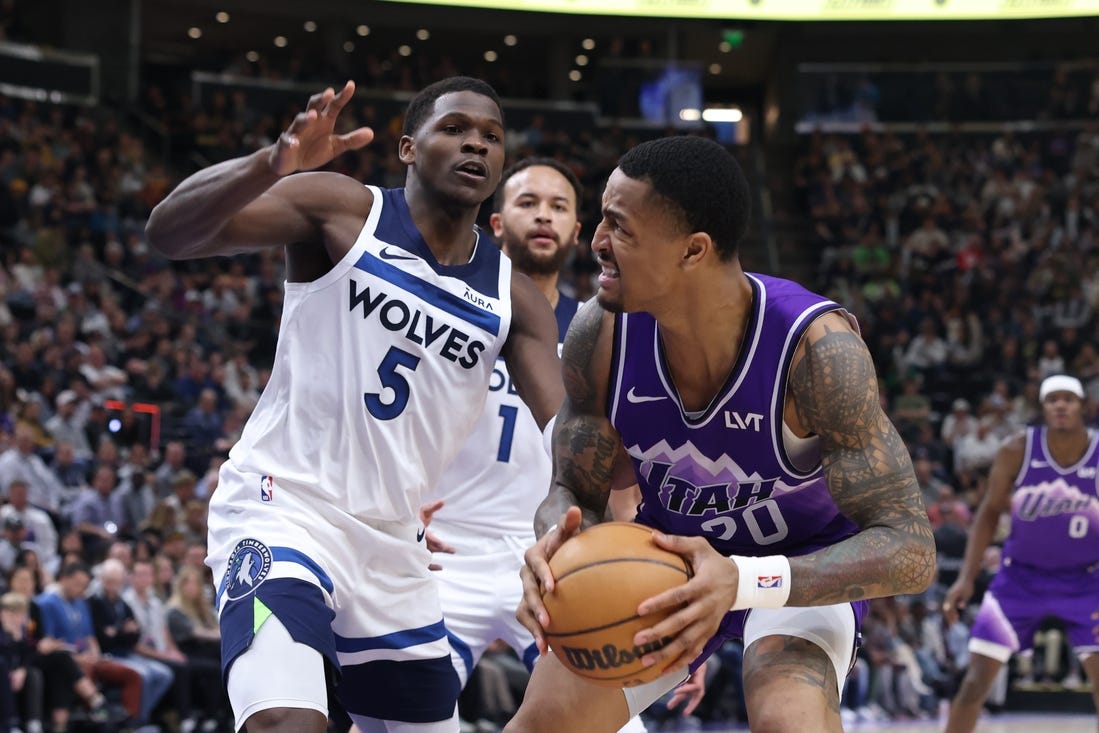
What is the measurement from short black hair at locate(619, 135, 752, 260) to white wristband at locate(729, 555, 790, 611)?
2.87 feet

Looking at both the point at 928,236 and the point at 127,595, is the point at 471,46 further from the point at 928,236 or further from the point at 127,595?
the point at 127,595

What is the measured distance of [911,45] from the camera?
90.8 feet

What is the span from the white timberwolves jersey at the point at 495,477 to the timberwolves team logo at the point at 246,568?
5.78 feet

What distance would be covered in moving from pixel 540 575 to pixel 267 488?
41.8 inches

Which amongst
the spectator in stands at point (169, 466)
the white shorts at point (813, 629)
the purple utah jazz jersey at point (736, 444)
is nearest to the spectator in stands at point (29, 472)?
the spectator in stands at point (169, 466)

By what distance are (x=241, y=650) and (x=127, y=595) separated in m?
7.03

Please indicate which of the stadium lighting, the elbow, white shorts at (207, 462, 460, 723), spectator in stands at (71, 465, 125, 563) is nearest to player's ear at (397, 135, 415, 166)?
white shorts at (207, 462, 460, 723)

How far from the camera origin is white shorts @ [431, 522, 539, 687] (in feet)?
17.7

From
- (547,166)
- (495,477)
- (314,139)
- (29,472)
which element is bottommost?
(29,472)

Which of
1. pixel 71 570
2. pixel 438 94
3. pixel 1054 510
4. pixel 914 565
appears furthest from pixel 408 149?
pixel 71 570

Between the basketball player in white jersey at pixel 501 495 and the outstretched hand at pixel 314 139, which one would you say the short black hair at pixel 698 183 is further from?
the basketball player in white jersey at pixel 501 495

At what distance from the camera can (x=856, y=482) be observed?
3.45m

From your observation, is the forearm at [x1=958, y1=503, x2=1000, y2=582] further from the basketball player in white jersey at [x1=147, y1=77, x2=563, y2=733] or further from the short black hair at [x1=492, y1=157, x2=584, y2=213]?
the basketball player in white jersey at [x1=147, y1=77, x2=563, y2=733]

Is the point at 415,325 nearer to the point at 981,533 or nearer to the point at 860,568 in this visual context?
the point at 860,568
